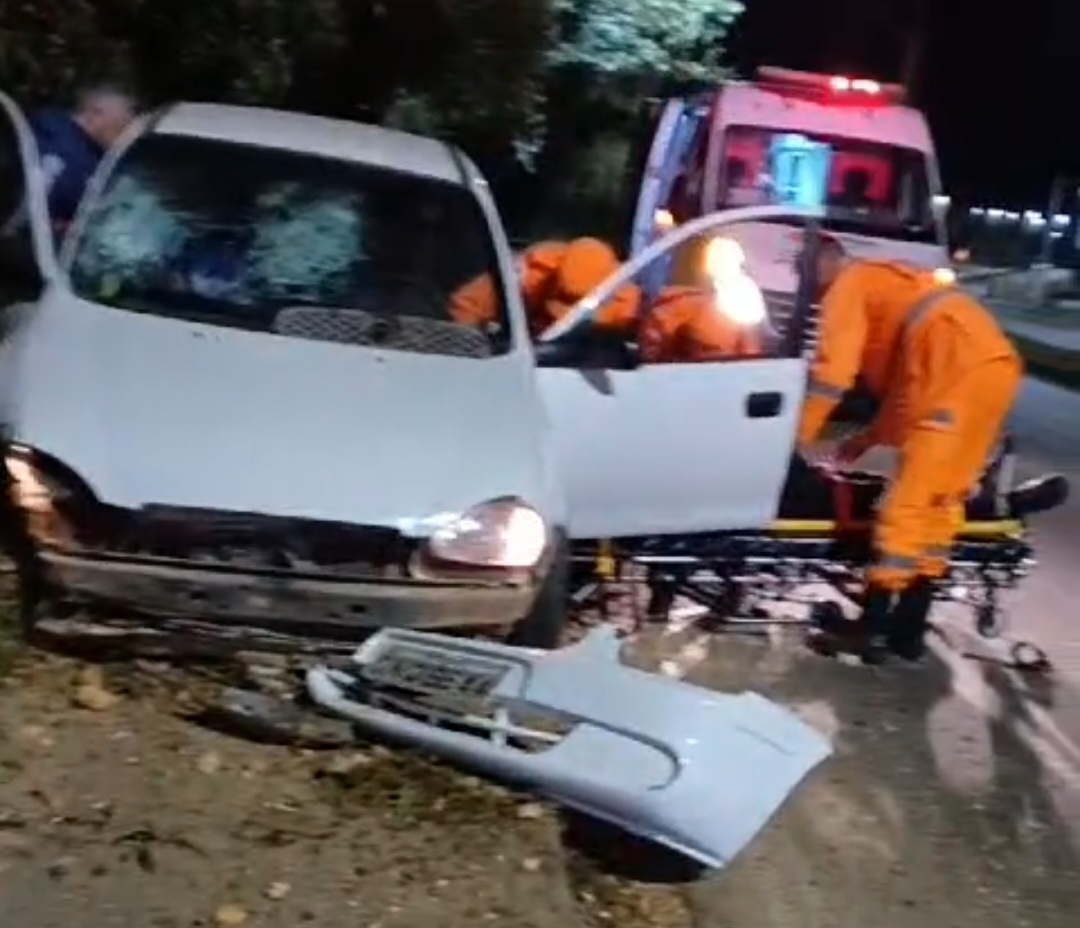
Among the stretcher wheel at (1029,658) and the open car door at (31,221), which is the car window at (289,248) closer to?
the open car door at (31,221)

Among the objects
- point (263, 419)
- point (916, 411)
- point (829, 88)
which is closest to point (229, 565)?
point (263, 419)

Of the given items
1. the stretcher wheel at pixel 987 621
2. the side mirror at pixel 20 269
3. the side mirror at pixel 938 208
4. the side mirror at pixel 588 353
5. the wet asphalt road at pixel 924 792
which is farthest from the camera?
the side mirror at pixel 938 208

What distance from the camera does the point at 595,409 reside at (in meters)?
7.23

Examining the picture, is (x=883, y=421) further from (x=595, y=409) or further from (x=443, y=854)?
(x=443, y=854)

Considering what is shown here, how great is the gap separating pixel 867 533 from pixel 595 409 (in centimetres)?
157

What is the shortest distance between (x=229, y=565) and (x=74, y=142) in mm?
2753

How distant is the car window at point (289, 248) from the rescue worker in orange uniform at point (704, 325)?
2.29 feet

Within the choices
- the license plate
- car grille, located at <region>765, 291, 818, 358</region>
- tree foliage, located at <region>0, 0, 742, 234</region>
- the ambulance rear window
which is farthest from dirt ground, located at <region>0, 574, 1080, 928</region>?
tree foliage, located at <region>0, 0, 742, 234</region>

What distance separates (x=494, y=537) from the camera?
6.03 metres

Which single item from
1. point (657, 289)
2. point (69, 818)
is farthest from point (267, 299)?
point (69, 818)

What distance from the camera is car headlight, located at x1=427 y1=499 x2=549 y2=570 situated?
5.95 m

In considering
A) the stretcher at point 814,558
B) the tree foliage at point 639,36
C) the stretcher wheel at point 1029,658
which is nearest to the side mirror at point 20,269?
the stretcher at point 814,558

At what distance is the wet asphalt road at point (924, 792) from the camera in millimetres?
5719

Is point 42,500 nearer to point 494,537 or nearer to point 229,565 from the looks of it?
point 229,565
